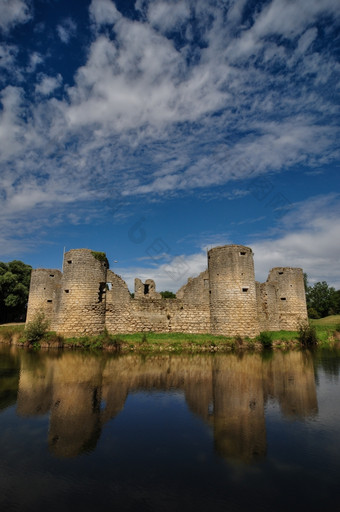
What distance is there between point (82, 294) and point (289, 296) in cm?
2026

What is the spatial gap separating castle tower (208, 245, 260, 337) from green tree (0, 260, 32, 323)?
31262mm

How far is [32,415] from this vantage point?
8719 mm

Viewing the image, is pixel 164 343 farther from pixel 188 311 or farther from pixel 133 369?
pixel 133 369

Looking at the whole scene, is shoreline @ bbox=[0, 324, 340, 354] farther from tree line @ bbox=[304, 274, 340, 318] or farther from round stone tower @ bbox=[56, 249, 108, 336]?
tree line @ bbox=[304, 274, 340, 318]

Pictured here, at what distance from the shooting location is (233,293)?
2458cm

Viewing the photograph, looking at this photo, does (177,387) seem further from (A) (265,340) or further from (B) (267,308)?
(B) (267,308)

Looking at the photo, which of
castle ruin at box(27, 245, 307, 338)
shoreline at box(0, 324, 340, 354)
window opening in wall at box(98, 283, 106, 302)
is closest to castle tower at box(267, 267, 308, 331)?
castle ruin at box(27, 245, 307, 338)

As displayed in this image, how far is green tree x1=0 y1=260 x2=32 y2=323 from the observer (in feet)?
141

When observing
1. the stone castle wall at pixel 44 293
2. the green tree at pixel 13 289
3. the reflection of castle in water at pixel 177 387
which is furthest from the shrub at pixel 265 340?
the green tree at pixel 13 289

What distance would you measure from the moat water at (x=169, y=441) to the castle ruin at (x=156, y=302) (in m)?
10.6

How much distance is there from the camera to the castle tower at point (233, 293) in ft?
79.5

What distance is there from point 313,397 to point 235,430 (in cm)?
445

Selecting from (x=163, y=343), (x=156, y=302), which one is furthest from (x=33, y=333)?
(x=163, y=343)

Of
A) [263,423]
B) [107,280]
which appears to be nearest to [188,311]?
[107,280]
